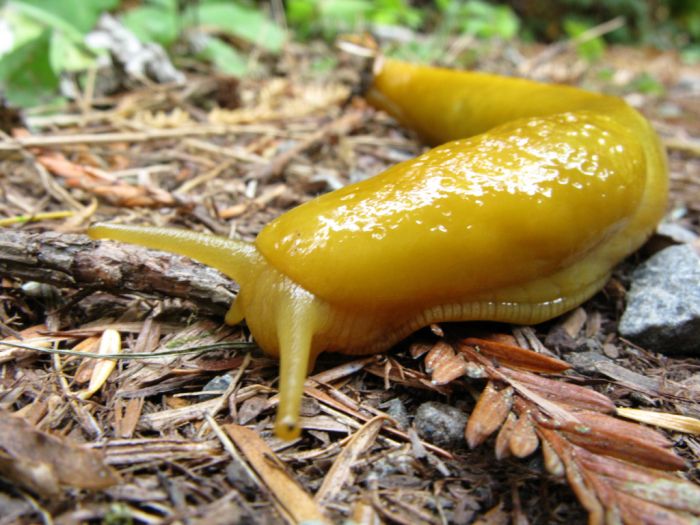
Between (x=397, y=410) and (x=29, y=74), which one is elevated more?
(x=29, y=74)

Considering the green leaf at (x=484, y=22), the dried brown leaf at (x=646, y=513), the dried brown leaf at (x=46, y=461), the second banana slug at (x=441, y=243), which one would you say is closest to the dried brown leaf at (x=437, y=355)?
the second banana slug at (x=441, y=243)

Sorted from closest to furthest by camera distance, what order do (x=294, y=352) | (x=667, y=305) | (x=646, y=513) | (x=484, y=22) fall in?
(x=646, y=513)
(x=294, y=352)
(x=667, y=305)
(x=484, y=22)

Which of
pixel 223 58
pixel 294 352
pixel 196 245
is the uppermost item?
pixel 223 58

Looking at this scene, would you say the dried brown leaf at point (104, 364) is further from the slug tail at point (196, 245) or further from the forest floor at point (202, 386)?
the slug tail at point (196, 245)

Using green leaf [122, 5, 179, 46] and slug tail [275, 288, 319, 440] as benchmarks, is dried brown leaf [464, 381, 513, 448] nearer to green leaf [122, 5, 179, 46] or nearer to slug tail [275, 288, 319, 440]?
slug tail [275, 288, 319, 440]

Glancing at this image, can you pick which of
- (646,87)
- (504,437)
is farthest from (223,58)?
(646,87)

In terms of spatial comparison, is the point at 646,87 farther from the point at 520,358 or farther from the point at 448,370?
the point at 448,370

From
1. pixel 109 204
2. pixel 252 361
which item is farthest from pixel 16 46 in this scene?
pixel 252 361

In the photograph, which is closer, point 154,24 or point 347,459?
point 347,459
